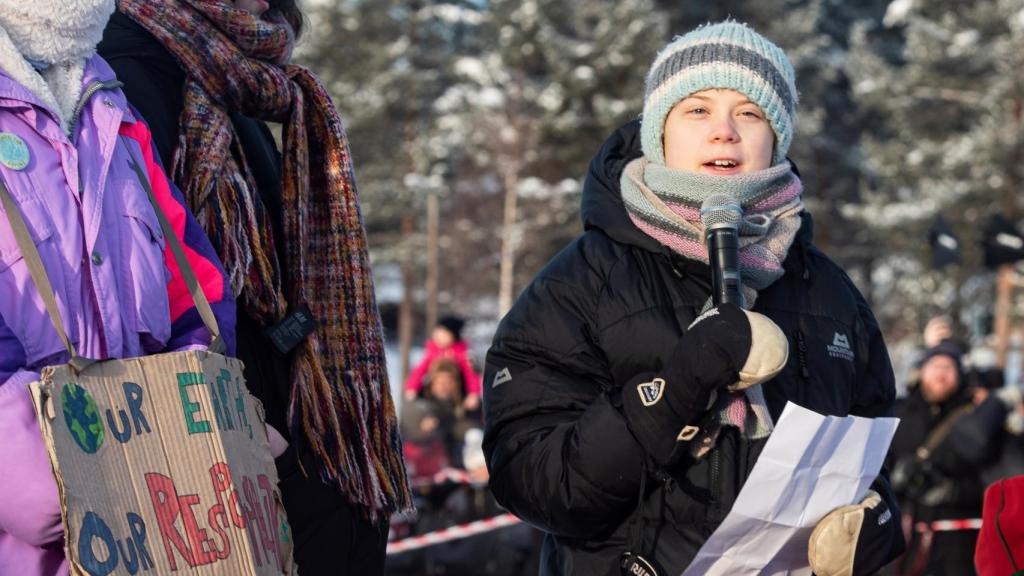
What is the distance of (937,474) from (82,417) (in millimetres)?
8034

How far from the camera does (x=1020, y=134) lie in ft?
80.2

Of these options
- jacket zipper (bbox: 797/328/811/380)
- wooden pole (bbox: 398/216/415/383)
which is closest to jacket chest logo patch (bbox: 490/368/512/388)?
jacket zipper (bbox: 797/328/811/380)

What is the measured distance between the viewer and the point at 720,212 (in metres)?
2.95

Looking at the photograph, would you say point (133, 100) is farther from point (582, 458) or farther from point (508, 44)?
point (508, 44)

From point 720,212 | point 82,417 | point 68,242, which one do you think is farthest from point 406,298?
point 82,417

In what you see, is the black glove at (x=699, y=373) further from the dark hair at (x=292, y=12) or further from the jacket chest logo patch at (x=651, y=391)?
the dark hair at (x=292, y=12)

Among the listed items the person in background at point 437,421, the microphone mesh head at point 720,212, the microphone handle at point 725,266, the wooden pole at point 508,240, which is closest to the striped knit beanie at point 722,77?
the microphone mesh head at point 720,212

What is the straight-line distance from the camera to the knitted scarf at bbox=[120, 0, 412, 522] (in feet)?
9.28

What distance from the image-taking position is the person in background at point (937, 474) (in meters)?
9.11

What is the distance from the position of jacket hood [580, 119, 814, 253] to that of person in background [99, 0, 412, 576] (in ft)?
1.76

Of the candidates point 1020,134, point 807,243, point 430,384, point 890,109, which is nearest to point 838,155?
point 890,109

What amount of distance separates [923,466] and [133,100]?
7.58 m

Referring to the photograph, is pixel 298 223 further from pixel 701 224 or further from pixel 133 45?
pixel 701 224

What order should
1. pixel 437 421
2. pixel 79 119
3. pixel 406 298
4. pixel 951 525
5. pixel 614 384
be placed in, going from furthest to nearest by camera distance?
pixel 406 298
pixel 437 421
pixel 951 525
pixel 614 384
pixel 79 119
